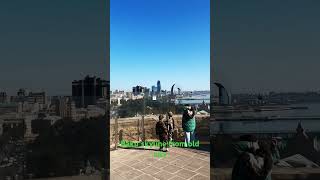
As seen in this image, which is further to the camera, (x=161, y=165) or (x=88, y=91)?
(x=161, y=165)

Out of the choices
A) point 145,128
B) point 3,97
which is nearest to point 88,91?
point 3,97

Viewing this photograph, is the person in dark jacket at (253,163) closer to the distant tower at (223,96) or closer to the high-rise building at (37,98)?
the distant tower at (223,96)

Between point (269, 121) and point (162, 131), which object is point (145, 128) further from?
point (269, 121)

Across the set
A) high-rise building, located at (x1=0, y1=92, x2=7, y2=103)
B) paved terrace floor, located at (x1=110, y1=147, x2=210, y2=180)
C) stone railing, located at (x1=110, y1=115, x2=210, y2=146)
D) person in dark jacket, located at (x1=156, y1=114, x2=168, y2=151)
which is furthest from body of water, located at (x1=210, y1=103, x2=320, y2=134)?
Answer: stone railing, located at (x1=110, y1=115, x2=210, y2=146)

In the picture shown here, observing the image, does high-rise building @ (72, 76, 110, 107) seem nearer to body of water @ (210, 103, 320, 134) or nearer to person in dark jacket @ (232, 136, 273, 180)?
body of water @ (210, 103, 320, 134)

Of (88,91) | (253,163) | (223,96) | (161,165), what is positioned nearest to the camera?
(253,163)

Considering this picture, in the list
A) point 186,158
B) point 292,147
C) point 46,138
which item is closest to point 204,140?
point 186,158

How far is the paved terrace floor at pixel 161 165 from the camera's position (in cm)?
462

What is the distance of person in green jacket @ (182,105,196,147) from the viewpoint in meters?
6.35

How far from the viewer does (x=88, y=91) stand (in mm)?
3855

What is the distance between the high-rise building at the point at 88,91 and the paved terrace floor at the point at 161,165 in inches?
57.4

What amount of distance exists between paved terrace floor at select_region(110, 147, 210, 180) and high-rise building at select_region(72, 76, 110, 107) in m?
1.46

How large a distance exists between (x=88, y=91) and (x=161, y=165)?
1985 millimetres

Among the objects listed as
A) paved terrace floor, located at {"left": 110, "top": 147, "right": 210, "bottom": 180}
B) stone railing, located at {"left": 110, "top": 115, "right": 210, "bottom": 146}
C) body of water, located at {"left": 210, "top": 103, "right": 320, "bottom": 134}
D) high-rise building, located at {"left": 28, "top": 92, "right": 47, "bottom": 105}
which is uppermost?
high-rise building, located at {"left": 28, "top": 92, "right": 47, "bottom": 105}
